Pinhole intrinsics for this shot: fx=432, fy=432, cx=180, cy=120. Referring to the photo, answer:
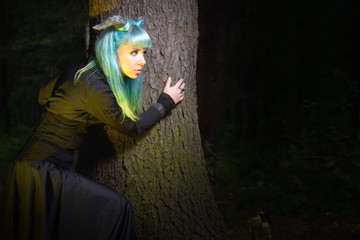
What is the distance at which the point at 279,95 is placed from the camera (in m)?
16.7

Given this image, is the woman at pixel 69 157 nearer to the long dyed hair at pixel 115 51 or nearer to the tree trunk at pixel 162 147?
the long dyed hair at pixel 115 51

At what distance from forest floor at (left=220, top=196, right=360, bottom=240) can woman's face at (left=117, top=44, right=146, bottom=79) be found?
253cm

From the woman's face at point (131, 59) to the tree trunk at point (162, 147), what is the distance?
10.9 inches

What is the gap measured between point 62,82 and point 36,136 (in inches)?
17.7

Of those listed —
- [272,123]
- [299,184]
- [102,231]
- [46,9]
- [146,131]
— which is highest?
[46,9]

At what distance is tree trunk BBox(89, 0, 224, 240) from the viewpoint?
11.7 feet

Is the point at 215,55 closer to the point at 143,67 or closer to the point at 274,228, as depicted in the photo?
the point at 274,228

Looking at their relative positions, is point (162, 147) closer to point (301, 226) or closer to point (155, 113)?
point (155, 113)

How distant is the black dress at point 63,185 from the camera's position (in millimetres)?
3090

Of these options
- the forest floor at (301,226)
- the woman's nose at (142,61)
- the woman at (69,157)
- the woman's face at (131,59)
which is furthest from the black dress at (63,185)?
the forest floor at (301,226)

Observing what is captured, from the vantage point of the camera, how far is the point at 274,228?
5457mm

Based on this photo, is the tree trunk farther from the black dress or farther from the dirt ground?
the dirt ground

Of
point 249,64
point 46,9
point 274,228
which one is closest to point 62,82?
point 274,228

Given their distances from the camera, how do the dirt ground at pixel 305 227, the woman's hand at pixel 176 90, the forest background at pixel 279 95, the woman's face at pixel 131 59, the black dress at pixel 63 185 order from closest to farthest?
1. the black dress at pixel 63 185
2. the woman's face at pixel 131 59
3. the woman's hand at pixel 176 90
4. the dirt ground at pixel 305 227
5. the forest background at pixel 279 95
